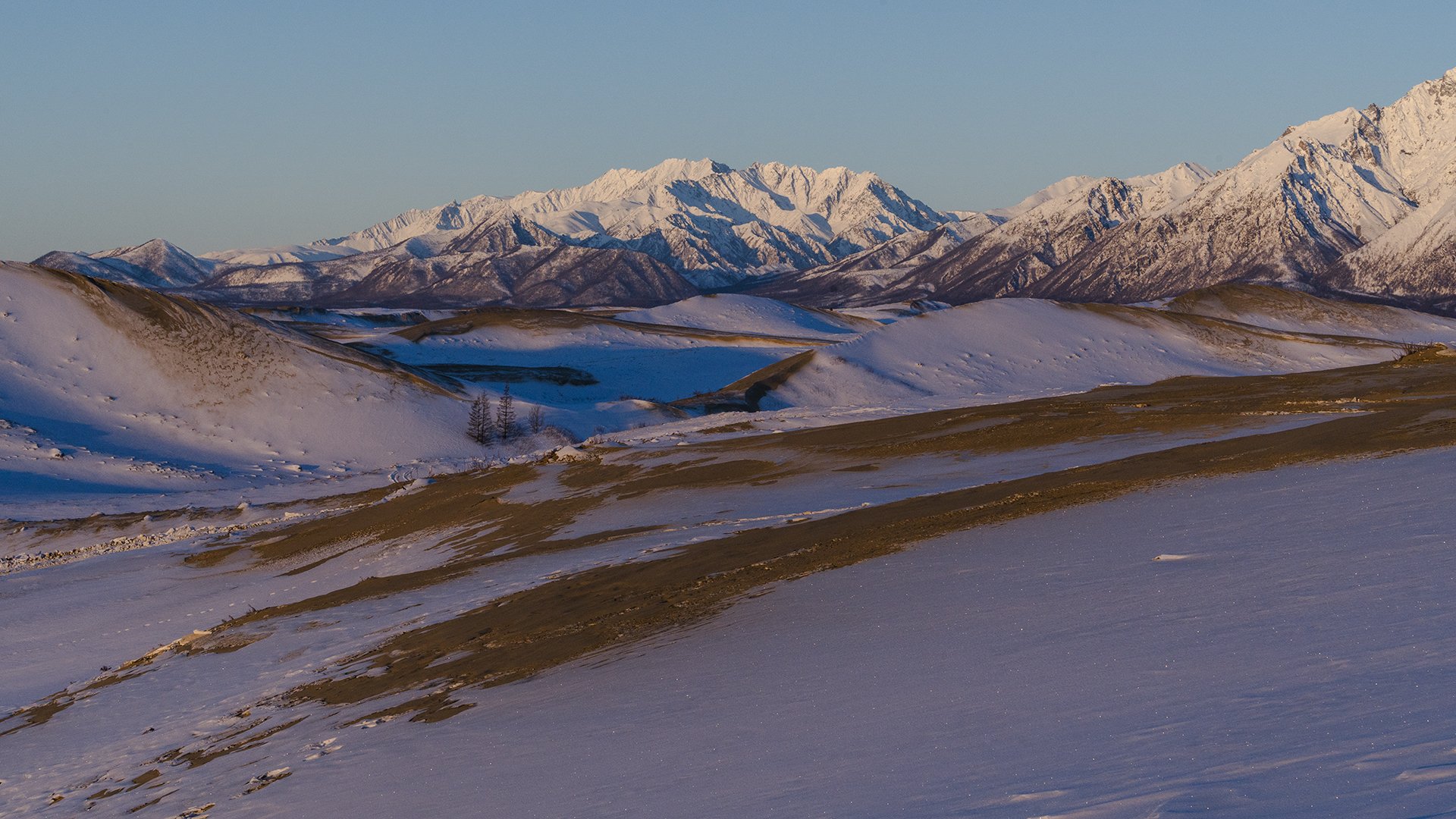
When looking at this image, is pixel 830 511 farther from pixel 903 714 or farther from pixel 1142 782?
pixel 1142 782

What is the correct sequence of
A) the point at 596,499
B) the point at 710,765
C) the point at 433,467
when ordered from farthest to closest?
the point at 433,467 → the point at 596,499 → the point at 710,765

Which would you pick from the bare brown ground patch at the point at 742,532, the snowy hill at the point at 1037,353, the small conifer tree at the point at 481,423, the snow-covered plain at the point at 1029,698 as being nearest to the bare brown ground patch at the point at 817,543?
the bare brown ground patch at the point at 742,532

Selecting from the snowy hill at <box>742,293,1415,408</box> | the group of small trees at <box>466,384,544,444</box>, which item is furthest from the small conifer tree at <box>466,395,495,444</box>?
the snowy hill at <box>742,293,1415,408</box>

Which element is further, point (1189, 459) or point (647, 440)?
point (647, 440)

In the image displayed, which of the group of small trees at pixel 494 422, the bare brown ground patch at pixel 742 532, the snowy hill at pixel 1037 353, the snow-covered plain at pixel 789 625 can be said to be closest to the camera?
the snow-covered plain at pixel 789 625

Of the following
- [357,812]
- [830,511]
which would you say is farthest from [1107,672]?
[830,511]

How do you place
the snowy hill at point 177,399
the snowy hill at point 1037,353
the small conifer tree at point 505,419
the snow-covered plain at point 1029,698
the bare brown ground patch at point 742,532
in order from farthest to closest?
the snowy hill at point 1037,353
the small conifer tree at point 505,419
the snowy hill at point 177,399
the bare brown ground patch at point 742,532
the snow-covered plain at point 1029,698

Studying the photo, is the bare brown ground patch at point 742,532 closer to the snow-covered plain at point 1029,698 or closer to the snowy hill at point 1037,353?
the snow-covered plain at point 1029,698

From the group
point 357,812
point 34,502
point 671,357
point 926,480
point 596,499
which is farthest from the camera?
point 671,357

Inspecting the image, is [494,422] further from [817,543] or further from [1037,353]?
[817,543]
